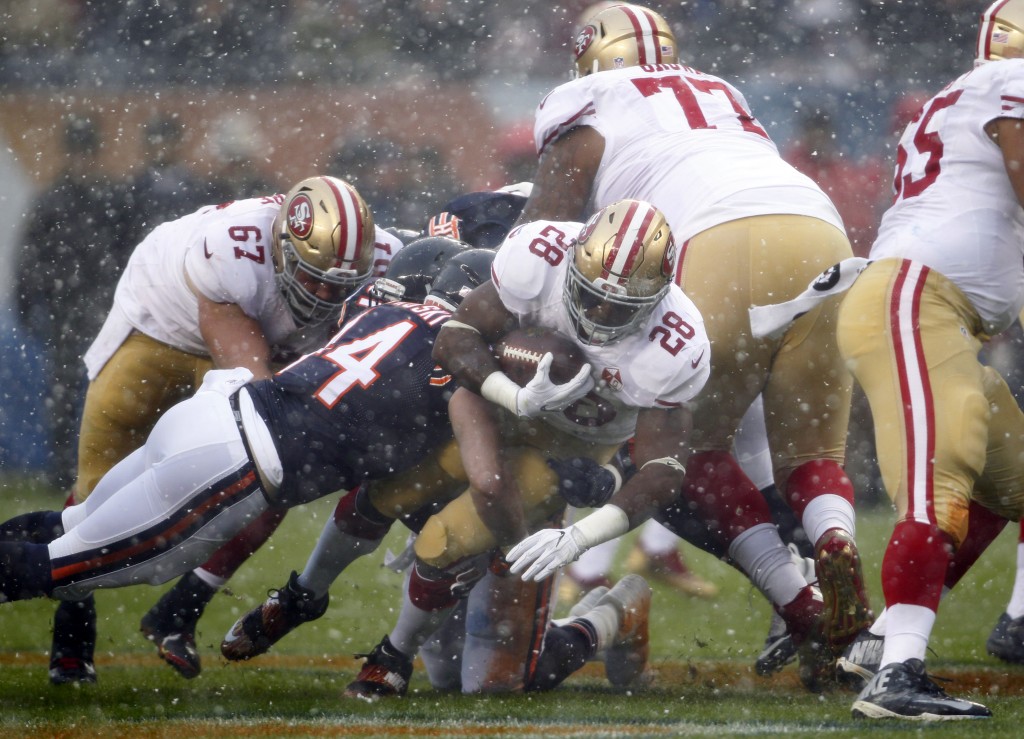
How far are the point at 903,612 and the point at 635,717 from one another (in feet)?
2.06

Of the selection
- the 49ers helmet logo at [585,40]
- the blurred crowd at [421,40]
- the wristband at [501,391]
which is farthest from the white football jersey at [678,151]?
the blurred crowd at [421,40]

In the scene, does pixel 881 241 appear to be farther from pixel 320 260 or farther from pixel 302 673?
pixel 302 673

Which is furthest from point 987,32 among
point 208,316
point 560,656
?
point 208,316

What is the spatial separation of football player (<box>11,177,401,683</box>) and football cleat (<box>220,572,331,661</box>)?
20 centimetres

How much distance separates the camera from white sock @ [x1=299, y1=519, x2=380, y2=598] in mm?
3557

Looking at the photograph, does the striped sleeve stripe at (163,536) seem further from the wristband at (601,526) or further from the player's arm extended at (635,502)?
the wristband at (601,526)

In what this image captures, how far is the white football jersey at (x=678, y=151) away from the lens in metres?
3.45

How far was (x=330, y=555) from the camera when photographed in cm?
358

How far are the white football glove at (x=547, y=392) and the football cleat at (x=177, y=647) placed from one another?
132 cm

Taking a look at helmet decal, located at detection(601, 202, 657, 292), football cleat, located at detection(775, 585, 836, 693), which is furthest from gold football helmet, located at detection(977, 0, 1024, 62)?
football cleat, located at detection(775, 585, 836, 693)

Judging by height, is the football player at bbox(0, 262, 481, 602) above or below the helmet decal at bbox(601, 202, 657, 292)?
below

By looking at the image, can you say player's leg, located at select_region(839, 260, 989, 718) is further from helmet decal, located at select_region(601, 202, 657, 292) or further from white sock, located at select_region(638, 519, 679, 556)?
white sock, located at select_region(638, 519, 679, 556)

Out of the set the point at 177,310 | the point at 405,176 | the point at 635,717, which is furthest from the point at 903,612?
the point at 405,176

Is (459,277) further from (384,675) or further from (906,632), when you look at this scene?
(906,632)
